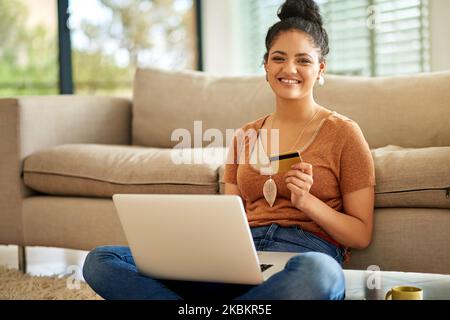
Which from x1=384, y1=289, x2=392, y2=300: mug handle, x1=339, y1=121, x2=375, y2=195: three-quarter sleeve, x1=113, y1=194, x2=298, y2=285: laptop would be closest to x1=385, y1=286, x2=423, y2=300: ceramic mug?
x1=384, y1=289, x2=392, y2=300: mug handle

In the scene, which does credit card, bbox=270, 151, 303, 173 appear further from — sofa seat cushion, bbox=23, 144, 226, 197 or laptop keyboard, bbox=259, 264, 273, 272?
sofa seat cushion, bbox=23, 144, 226, 197

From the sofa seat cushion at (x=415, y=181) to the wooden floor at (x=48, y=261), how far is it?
124 cm

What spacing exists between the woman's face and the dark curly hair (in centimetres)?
2

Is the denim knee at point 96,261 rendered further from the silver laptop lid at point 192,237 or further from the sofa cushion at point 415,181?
the sofa cushion at point 415,181

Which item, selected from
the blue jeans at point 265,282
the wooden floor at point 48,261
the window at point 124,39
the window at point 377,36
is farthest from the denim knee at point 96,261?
the window at point 124,39

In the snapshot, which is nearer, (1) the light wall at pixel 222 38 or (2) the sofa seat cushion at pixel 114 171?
(2) the sofa seat cushion at pixel 114 171

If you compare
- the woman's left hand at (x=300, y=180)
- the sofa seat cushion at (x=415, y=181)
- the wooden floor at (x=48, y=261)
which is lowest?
the wooden floor at (x=48, y=261)

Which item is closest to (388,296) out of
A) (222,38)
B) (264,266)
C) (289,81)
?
(264,266)

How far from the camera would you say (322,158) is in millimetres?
1659

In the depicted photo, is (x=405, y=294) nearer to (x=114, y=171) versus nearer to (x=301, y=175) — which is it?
(x=301, y=175)

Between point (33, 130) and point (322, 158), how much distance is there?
140 cm

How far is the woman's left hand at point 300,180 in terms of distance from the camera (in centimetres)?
147
